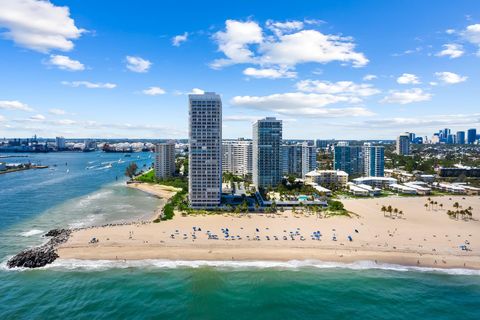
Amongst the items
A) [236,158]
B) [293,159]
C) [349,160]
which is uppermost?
[236,158]

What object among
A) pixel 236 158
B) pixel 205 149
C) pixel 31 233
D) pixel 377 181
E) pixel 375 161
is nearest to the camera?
pixel 31 233

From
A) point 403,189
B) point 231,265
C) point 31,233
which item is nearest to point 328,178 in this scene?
point 403,189

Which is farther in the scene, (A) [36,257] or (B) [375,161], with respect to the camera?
(B) [375,161]

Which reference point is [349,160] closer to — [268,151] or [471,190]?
[471,190]

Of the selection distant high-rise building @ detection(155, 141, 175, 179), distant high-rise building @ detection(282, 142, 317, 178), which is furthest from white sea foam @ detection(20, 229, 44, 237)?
distant high-rise building @ detection(282, 142, 317, 178)

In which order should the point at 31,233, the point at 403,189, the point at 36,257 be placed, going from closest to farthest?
1. the point at 36,257
2. the point at 31,233
3. the point at 403,189

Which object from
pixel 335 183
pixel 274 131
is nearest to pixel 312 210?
pixel 274 131

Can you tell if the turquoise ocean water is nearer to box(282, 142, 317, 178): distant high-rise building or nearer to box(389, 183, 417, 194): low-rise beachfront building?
box(389, 183, 417, 194): low-rise beachfront building

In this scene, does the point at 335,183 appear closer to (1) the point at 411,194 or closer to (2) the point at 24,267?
(1) the point at 411,194
